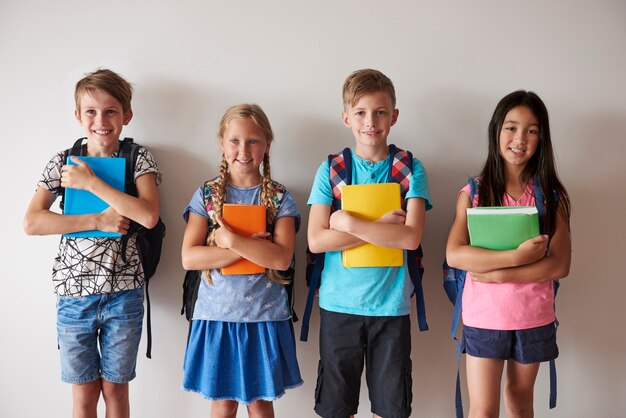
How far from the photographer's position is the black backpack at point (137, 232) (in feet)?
6.33

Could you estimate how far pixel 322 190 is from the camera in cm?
185

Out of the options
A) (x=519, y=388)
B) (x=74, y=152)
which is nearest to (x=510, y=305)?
(x=519, y=388)

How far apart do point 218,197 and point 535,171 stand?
1293 millimetres

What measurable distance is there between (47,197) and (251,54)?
108 cm

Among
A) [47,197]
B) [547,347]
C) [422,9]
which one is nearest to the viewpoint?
[547,347]

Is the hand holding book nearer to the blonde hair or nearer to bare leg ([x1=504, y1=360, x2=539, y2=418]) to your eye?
bare leg ([x1=504, y1=360, x2=539, y2=418])

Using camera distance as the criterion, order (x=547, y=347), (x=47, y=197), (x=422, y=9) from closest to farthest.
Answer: (x=547, y=347) < (x=47, y=197) < (x=422, y=9)

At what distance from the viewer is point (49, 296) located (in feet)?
7.21

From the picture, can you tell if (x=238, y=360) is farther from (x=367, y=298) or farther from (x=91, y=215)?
(x=91, y=215)

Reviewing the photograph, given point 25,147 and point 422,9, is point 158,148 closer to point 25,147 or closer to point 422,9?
point 25,147

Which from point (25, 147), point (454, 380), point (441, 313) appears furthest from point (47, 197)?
point (454, 380)

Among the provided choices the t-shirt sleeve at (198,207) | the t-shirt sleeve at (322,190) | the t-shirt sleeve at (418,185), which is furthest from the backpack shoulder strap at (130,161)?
the t-shirt sleeve at (418,185)

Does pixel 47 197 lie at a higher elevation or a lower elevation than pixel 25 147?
lower

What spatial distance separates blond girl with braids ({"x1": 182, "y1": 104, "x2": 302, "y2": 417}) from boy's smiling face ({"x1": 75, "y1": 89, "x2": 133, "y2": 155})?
0.44 meters
